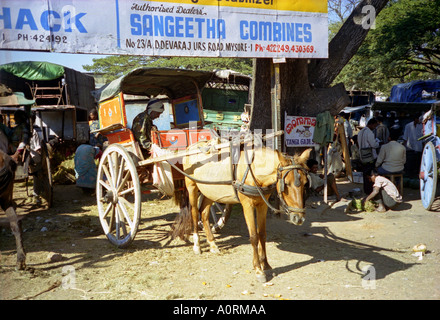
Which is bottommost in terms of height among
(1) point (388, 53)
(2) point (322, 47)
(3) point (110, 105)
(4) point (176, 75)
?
(3) point (110, 105)

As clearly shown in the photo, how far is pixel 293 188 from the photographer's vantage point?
4.32 metres

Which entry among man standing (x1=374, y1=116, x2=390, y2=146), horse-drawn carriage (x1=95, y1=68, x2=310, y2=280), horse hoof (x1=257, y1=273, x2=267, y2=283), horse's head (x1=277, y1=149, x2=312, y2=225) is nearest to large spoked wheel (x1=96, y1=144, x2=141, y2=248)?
horse-drawn carriage (x1=95, y1=68, x2=310, y2=280)

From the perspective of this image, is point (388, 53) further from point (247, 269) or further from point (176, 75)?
point (247, 269)

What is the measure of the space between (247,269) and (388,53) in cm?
1588

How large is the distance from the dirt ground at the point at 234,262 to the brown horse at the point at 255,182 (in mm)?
464

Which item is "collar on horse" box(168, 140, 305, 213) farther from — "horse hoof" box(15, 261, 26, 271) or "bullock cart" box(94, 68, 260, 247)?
"horse hoof" box(15, 261, 26, 271)

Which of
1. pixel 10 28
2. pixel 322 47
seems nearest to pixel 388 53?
pixel 322 47

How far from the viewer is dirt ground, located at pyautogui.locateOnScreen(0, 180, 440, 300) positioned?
4.28m

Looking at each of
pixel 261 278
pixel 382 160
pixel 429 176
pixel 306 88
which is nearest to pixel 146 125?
pixel 261 278

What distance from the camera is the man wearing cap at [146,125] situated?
620 centimetres

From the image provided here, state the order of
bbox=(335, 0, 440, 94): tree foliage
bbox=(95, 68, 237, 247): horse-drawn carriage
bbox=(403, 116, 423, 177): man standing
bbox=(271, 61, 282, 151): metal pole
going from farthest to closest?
1. bbox=(335, 0, 440, 94): tree foliage
2. bbox=(403, 116, 423, 177): man standing
3. bbox=(271, 61, 282, 151): metal pole
4. bbox=(95, 68, 237, 247): horse-drawn carriage

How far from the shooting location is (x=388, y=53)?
17094 millimetres

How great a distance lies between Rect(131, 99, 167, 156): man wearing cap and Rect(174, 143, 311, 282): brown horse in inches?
37.3

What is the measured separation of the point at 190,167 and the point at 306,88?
408cm
